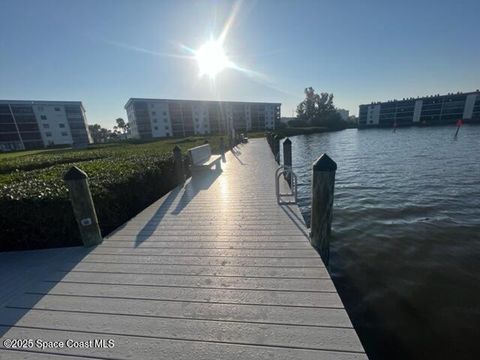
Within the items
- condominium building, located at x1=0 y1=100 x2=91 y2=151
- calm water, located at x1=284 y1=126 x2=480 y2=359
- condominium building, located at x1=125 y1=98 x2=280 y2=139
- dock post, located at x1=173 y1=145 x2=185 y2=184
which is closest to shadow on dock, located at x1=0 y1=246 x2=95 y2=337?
calm water, located at x1=284 y1=126 x2=480 y2=359

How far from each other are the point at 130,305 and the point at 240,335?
1.26 metres

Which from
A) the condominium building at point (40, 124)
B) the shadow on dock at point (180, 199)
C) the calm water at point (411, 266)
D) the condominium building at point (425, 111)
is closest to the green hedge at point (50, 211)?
the shadow on dock at point (180, 199)

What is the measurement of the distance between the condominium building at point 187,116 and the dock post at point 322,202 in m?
56.3

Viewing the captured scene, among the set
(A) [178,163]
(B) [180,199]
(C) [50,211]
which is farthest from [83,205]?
(A) [178,163]

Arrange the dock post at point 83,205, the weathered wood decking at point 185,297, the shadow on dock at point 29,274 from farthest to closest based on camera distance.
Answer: the dock post at point 83,205 → the shadow on dock at point 29,274 → the weathered wood decking at point 185,297

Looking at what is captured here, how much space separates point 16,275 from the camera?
119 inches

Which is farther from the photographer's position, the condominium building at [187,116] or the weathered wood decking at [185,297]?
the condominium building at [187,116]

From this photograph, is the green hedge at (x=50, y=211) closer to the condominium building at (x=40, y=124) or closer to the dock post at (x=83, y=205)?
the dock post at (x=83, y=205)

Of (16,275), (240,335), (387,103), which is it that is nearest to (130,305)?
(240,335)

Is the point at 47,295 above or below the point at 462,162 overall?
above

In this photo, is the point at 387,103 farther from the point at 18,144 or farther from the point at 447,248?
the point at 18,144

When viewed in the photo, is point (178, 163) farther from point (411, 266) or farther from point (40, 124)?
point (40, 124)

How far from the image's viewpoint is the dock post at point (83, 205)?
133 inches

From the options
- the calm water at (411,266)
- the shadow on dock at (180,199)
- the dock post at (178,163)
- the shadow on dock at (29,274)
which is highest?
the dock post at (178,163)
